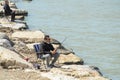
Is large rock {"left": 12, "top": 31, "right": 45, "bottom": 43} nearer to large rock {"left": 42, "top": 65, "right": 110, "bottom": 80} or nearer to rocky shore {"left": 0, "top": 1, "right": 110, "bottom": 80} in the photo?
rocky shore {"left": 0, "top": 1, "right": 110, "bottom": 80}

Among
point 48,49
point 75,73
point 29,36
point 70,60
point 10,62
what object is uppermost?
point 48,49

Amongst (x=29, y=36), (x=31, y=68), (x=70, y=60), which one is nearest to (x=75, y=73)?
(x=31, y=68)

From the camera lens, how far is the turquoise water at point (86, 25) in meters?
18.3

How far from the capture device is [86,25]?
91.1 feet

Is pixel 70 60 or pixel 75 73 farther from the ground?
pixel 75 73

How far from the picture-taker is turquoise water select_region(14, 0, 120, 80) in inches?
722

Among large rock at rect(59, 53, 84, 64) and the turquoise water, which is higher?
large rock at rect(59, 53, 84, 64)

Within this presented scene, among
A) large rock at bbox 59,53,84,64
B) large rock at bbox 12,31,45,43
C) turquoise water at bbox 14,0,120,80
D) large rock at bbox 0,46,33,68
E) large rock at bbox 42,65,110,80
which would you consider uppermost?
large rock at bbox 0,46,33,68

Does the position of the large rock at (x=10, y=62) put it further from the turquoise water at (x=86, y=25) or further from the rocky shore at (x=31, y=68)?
the turquoise water at (x=86, y=25)

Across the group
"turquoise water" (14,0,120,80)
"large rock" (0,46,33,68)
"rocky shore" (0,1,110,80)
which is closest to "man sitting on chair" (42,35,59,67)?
"rocky shore" (0,1,110,80)

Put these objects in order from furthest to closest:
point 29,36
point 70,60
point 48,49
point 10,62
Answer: point 29,36, point 70,60, point 48,49, point 10,62

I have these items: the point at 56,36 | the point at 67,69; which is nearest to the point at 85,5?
the point at 56,36

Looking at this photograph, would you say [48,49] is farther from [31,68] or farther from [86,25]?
[86,25]

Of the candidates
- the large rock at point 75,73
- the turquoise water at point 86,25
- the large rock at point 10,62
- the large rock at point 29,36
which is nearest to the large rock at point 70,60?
the turquoise water at point 86,25
